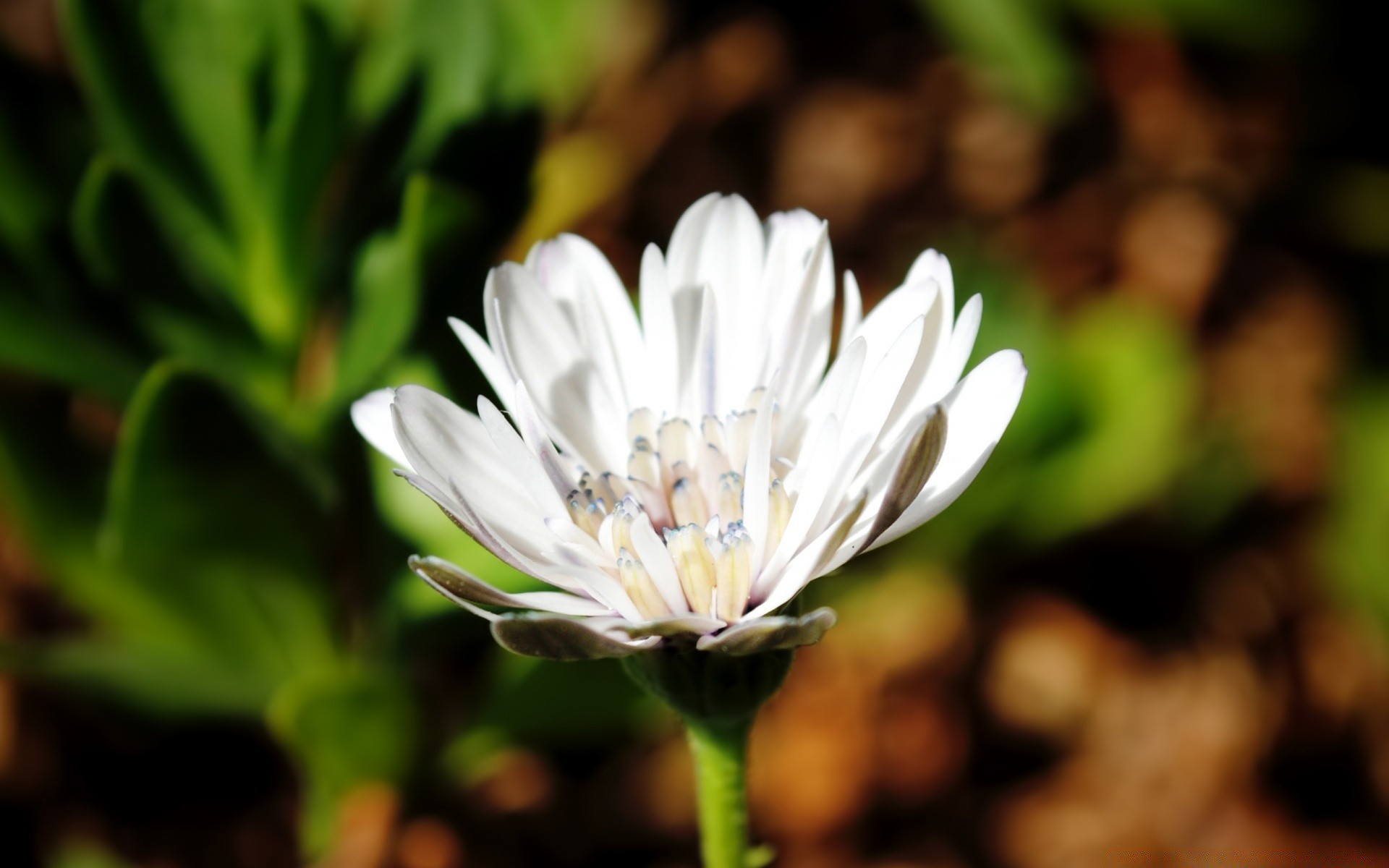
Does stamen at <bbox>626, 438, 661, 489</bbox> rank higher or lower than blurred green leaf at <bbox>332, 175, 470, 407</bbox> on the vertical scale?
lower

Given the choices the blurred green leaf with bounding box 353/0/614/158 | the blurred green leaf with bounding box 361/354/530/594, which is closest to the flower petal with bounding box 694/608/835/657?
the blurred green leaf with bounding box 361/354/530/594

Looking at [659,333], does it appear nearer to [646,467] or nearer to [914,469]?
[646,467]

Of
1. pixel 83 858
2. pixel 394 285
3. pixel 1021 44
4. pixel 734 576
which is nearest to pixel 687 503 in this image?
pixel 734 576

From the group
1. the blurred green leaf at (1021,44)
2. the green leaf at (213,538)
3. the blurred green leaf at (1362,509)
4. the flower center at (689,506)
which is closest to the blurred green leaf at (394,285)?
the green leaf at (213,538)

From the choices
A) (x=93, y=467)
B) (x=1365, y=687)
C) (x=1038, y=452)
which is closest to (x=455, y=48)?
(x=93, y=467)

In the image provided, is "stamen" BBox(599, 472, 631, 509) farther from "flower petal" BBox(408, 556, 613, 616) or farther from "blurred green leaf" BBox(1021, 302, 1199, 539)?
"blurred green leaf" BBox(1021, 302, 1199, 539)

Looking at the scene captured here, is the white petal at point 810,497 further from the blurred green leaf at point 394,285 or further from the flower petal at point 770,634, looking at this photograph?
the blurred green leaf at point 394,285

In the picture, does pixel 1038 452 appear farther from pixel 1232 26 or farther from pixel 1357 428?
pixel 1232 26
